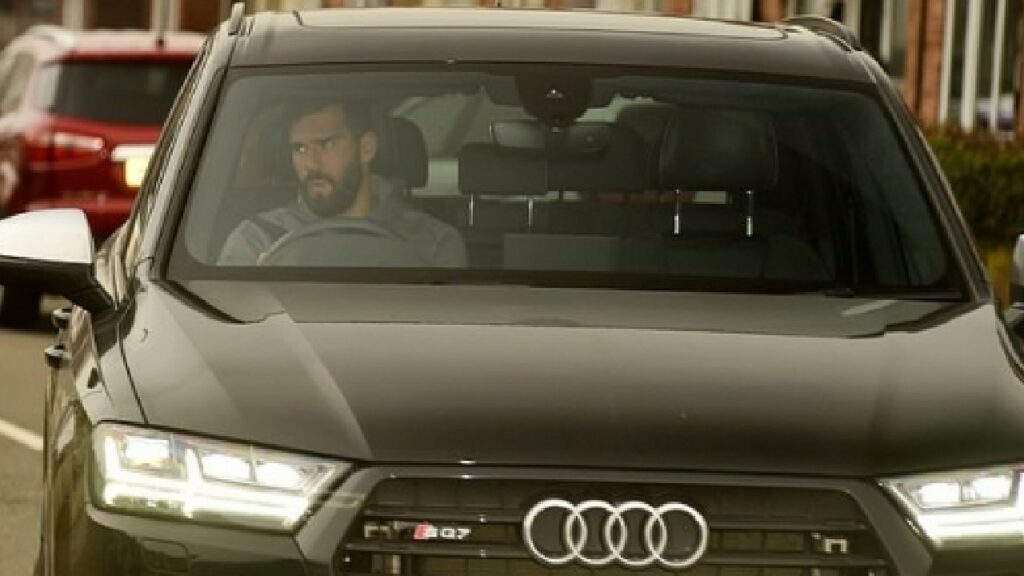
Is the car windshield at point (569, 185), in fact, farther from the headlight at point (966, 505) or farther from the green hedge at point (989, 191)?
the green hedge at point (989, 191)

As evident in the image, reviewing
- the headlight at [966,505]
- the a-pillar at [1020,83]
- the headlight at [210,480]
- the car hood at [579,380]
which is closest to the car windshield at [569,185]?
the car hood at [579,380]

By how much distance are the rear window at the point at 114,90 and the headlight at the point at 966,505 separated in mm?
14546

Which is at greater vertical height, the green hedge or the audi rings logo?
the audi rings logo

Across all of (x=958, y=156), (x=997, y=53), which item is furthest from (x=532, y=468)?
(x=997, y=53)

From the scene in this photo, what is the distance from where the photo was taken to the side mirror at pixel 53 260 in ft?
21.9

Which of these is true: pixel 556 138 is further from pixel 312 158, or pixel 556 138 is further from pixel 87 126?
pixel 87 126

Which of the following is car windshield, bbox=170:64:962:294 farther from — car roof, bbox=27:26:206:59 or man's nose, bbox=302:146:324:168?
car roof, bbox=27:26:206:59

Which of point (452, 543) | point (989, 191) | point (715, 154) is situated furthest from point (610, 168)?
point (989, 191)

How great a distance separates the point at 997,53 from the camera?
2658 centimetres

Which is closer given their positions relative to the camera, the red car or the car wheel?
the red car

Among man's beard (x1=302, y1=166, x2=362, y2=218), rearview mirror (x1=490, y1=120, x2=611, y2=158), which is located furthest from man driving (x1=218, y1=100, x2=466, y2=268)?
rearview mirror (x1=490, y1=120, x2=611, y2=158)

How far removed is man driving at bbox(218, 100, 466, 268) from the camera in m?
6.89

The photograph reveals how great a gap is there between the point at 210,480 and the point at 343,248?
1.24m

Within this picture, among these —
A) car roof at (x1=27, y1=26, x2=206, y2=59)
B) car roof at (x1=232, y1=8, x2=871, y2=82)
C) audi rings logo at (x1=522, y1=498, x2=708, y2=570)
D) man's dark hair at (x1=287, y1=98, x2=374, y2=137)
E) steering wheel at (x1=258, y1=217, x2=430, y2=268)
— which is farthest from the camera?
car roof at (x1=27, y1=26, x2=206, y2=59)
